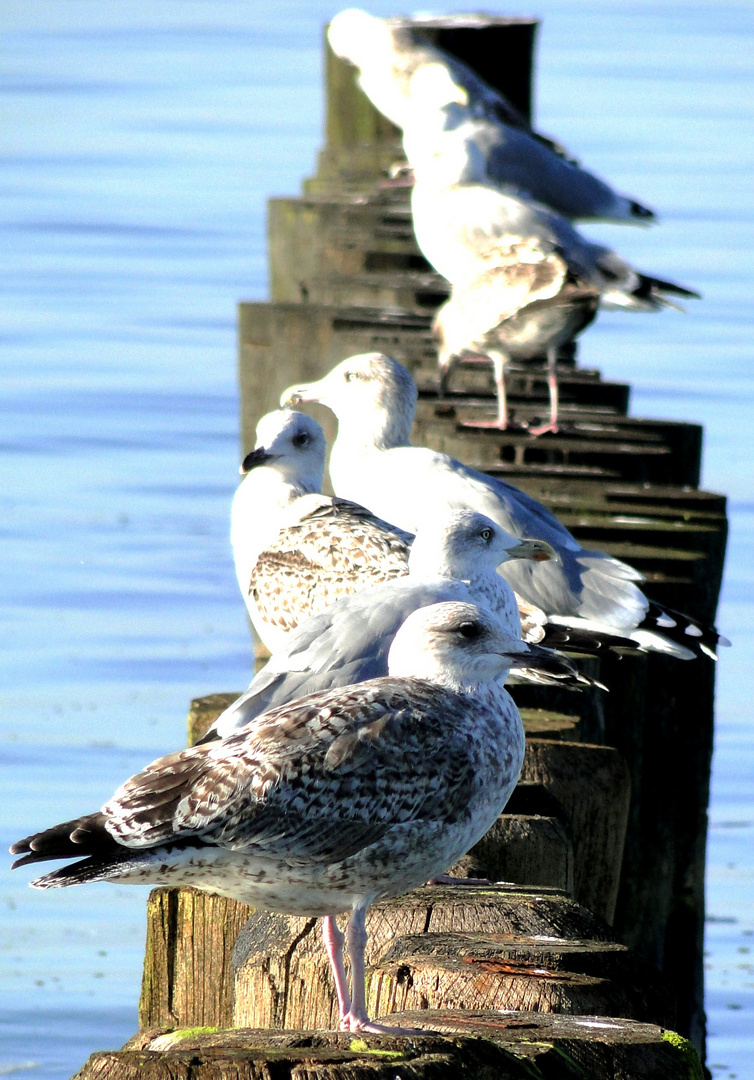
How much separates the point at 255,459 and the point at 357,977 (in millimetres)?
2788

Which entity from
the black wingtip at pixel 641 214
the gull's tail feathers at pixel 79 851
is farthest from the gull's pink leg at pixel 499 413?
the gull's tail feathers at pixel 79 851

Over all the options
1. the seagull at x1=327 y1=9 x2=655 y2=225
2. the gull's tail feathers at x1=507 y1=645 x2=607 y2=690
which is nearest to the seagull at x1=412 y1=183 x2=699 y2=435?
the seagull at x1=327 y1=9 x2=655 y2=225

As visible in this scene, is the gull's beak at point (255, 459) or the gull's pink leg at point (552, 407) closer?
the gull's beak at point (255, 459)

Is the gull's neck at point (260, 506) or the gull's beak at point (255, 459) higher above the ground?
the gull's beak at point (255, 459)

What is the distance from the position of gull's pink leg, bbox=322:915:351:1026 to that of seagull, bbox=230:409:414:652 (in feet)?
4.77

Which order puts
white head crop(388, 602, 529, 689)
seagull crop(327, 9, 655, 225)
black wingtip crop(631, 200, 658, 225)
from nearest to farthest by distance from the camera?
white head crop(388, 602, 529, 689) < seagull crop(327, 9, 655, 225) < black wingtip crop(631, 200, 658, 225)

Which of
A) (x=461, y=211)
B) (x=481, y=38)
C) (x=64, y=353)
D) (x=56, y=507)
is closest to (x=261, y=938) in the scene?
(x=461, y=211)

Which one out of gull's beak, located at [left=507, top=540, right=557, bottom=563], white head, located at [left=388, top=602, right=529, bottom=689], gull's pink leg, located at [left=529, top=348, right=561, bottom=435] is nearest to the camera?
white head, located at [left=388, top=602, right=529, bottom=689]

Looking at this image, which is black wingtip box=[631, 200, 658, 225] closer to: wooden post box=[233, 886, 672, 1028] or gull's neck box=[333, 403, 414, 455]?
gull's neck box=[333, 403, 414, 455]

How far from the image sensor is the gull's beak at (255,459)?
581 cm

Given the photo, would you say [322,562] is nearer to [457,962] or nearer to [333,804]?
[333,804]

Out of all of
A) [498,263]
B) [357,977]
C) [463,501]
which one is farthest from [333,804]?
[498,263]

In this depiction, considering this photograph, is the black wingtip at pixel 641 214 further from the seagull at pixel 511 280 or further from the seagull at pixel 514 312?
the seagull at pixel 514 312

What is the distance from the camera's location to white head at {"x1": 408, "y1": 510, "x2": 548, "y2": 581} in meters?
4.69
